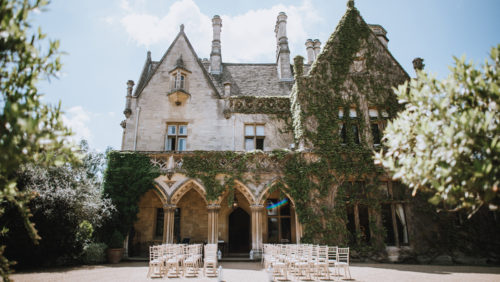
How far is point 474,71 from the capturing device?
4355 millimetres

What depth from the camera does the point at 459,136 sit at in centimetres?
399

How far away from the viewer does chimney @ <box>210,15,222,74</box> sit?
1875cm

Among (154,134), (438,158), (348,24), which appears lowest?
(438,158)

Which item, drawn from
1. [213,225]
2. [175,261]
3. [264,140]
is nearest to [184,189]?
[213,225]

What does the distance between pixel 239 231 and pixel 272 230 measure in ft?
5.75

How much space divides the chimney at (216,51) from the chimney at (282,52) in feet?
12.9

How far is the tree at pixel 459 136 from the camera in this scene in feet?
13.0

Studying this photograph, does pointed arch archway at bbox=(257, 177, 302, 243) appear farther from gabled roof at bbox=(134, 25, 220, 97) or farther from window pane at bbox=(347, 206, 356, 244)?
gabled roof at bbox=(134, 25, 220, 97)

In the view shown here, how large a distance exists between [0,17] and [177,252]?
772cm

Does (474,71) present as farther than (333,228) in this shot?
No

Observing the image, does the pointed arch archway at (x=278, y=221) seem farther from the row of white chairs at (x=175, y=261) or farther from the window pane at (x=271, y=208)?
the row of white chairs at (x=175, y=261)

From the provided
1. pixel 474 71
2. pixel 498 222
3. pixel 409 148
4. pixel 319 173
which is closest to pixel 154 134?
pixel 319 173

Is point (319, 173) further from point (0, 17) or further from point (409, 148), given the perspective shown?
point (0, 17)

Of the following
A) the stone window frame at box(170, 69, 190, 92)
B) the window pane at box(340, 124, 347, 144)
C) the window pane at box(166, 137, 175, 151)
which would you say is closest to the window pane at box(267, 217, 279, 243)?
the window pane at box(340, 124, 347, 144)
